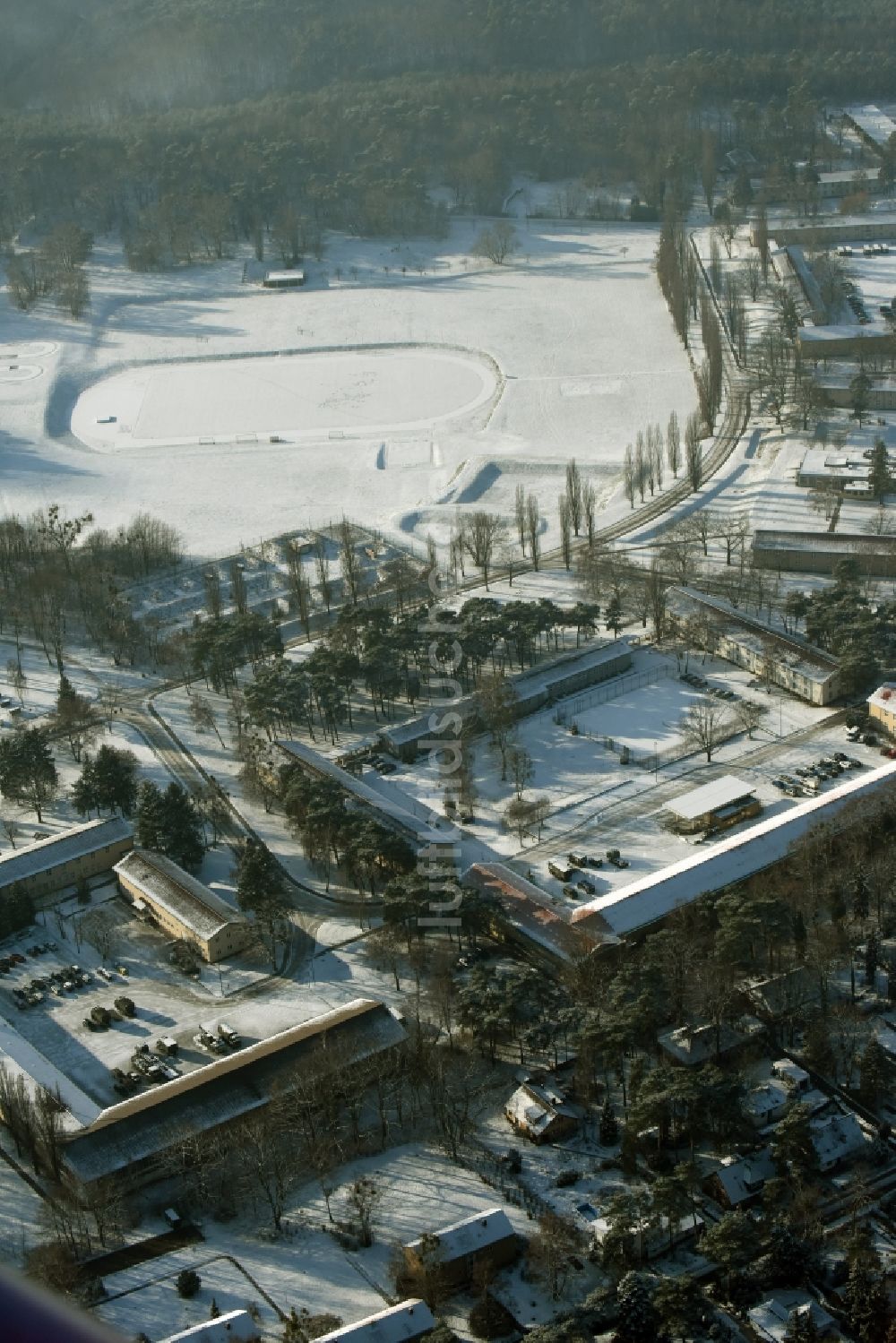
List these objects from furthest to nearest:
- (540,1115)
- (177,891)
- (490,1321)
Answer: (177,891) → (540,1115) → (490,1321)

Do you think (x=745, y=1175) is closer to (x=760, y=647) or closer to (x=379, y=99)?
(x=760, y=647)

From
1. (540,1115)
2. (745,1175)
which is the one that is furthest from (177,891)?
(745,1175)

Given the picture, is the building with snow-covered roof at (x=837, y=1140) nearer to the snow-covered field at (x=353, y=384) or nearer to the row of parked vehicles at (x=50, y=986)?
the row of parked vehicles at (x=50, y=986)

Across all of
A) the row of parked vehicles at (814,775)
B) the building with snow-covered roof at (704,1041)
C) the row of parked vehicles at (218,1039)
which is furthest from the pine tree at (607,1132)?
the row of parked vehicles at (814,775)

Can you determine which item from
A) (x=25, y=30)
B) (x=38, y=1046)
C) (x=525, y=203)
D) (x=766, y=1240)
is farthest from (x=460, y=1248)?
(x=25, y=30)

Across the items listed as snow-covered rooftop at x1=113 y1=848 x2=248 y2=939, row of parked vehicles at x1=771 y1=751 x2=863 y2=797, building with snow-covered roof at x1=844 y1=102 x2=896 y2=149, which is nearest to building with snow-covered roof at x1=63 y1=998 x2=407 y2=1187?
snow-covered rooftop at x1=113 y1=848 x2=248 y2=939

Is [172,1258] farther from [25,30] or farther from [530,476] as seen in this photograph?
[25,30]
